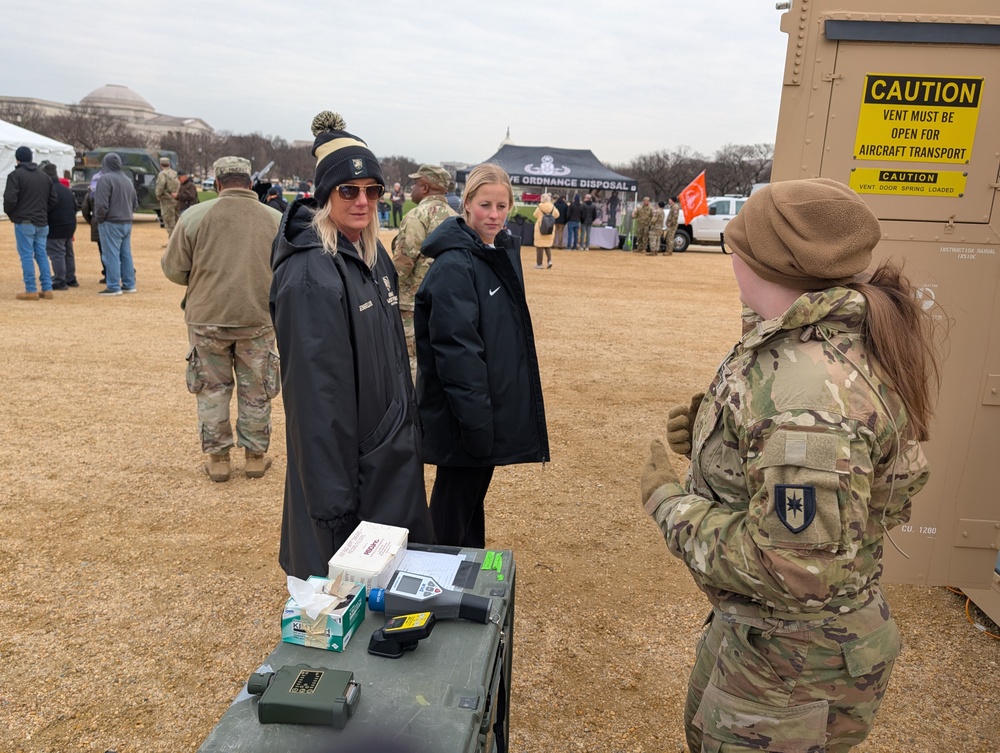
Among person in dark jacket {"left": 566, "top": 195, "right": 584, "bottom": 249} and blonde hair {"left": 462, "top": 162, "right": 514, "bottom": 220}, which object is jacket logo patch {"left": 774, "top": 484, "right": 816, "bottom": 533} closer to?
blonde hair {"left": 462, "top": 162, "right": 514, "bottom": 220}

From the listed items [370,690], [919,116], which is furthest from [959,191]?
[370,690]

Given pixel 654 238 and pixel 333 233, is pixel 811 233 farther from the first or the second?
pixel 654 238

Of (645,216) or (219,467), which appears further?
(645,216)

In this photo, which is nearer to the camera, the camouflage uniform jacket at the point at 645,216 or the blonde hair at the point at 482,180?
the blonde hair at the point at 482,180

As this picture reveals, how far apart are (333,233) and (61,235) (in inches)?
402

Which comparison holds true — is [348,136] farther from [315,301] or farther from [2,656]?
[2,656]

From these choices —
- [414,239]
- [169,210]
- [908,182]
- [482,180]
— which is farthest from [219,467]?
[169,210]

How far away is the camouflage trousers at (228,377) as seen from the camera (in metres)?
4.51

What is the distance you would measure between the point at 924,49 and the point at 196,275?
13.0ft

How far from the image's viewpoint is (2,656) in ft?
9.77

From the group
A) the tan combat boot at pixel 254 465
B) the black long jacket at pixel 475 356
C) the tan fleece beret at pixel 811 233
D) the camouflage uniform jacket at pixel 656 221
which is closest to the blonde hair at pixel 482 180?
the black long jacket at pixel 475 356

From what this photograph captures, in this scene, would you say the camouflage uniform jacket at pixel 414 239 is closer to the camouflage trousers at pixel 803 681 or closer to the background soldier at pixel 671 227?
the camouflage trousers at pixel 803 681

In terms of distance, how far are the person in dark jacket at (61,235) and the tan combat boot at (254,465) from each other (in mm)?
7354

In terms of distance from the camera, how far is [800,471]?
1333 mm
